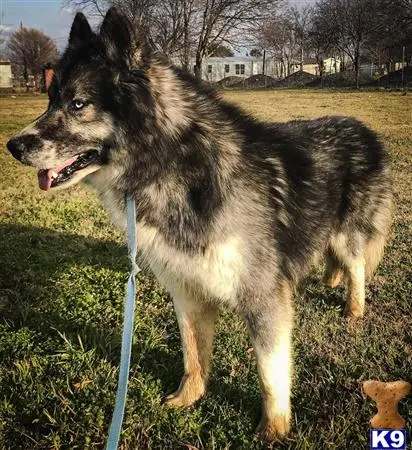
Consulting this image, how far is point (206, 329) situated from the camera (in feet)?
9.89

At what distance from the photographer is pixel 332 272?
14.0 ft

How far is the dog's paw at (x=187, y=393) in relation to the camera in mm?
2916

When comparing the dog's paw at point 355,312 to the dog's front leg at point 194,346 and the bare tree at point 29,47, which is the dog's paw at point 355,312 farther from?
the bare tree at point 29,47

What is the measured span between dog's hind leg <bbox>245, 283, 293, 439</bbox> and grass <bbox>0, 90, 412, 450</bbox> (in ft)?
0.36

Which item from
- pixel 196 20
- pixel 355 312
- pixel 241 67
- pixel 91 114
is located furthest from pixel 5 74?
→ pixel 91 114

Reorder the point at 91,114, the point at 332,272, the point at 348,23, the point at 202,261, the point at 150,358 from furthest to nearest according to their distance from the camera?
the point at 348,23 < the point at 332,272 < the point at 150,358 < the point at 202,261 < the point at 91,114

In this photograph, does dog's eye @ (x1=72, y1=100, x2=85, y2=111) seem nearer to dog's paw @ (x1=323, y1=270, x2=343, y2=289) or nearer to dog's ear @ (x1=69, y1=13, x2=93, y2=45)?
dog's ear @ (x1=69, y1=13, x2=93, y2=45)

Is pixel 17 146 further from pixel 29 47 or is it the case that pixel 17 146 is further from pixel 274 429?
pixel 29 47

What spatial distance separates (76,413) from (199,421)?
0.72 metres

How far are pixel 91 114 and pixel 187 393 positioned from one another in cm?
178

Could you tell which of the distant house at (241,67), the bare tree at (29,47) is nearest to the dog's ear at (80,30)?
the bare tree at (29,47)

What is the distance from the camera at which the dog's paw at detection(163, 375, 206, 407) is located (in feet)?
9.57

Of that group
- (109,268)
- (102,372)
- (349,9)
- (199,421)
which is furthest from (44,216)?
(349,9)

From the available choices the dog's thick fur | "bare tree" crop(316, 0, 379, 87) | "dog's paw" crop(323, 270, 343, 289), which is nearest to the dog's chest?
the dog's thick fur
